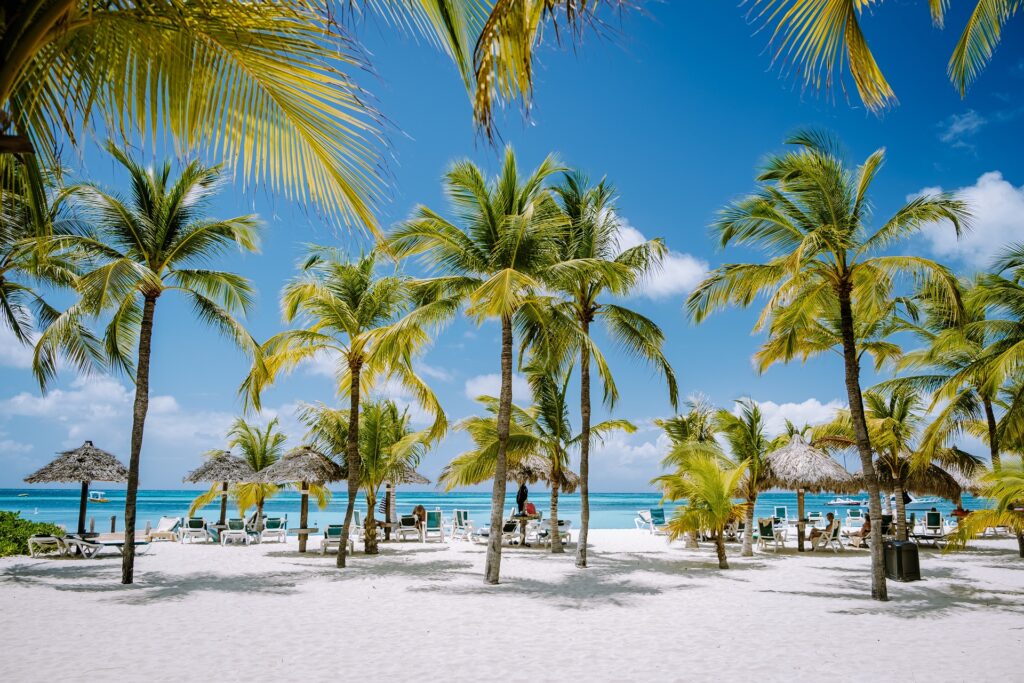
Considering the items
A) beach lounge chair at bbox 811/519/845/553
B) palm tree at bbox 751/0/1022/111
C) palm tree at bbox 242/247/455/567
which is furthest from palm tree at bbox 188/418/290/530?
palm tree at bbox 751/0/1022/111

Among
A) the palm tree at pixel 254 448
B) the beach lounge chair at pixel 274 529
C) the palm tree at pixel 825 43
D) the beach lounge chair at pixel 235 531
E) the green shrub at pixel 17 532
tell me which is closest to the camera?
the palm tree at pixel 825 43

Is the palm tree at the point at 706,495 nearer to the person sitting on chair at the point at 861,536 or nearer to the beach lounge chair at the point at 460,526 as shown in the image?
the person sitting on chair at the point at 861,536

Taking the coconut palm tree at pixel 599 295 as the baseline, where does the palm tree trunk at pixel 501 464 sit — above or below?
below

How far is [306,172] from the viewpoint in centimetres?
258

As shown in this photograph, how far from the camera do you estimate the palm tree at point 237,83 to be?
2.33 meters

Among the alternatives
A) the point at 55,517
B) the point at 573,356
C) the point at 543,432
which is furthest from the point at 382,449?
the point at 55,517

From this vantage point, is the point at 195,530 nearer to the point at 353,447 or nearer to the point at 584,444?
the point at 353,447

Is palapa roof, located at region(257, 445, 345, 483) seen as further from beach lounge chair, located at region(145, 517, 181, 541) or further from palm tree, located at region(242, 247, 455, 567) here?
Answer: beach lounge chair, located at region(145, 517, 181, 541)

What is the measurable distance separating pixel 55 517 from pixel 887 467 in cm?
5335

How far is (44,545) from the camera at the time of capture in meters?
15.5

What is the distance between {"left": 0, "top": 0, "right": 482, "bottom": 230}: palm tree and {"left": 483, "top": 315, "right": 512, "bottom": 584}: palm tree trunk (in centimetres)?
888

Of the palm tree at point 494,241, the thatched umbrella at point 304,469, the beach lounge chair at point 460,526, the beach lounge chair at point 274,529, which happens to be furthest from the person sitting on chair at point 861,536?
the beach lounge chair at point 274,529

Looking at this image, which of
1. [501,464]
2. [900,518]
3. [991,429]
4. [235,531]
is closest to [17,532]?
[235,531]

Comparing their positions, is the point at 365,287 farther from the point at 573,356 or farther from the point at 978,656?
the point at 978,656
